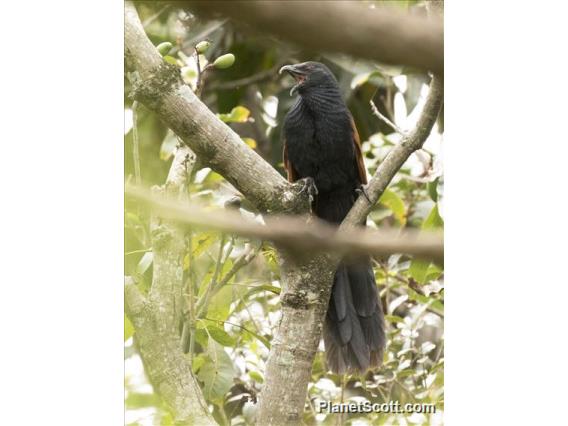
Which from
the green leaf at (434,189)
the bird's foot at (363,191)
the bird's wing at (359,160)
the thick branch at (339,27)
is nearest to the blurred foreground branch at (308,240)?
the thick branch at (339,27)

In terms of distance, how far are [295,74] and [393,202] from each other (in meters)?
0.47

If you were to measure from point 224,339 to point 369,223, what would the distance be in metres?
0.53

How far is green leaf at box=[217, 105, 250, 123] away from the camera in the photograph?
1.99m

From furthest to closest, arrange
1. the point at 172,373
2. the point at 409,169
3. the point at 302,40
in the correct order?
the point at 409,169 → the point at 172,373 → the point at 302,40

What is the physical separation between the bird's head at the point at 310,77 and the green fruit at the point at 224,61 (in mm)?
186

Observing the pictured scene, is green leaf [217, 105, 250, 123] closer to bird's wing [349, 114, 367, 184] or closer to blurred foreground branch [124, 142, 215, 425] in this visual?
blurred foreground branch [124, 142, 215, 425]

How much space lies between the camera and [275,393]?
1907 millimetres

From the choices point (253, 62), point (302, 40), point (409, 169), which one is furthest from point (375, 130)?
point (302, 40)

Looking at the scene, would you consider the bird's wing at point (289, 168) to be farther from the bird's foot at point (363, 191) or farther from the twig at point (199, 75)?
the twig at point (199, 75)

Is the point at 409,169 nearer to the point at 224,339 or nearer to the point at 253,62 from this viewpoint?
the point at 253,62

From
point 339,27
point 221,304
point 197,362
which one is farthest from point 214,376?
point 339,27

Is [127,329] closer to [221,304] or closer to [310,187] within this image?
[221,304]

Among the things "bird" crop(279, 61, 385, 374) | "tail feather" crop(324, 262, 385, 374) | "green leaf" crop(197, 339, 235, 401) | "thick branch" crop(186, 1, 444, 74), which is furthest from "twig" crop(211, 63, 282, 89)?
"thick branch" crop(186, 1, 444, 74)

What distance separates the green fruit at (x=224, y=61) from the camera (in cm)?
187
